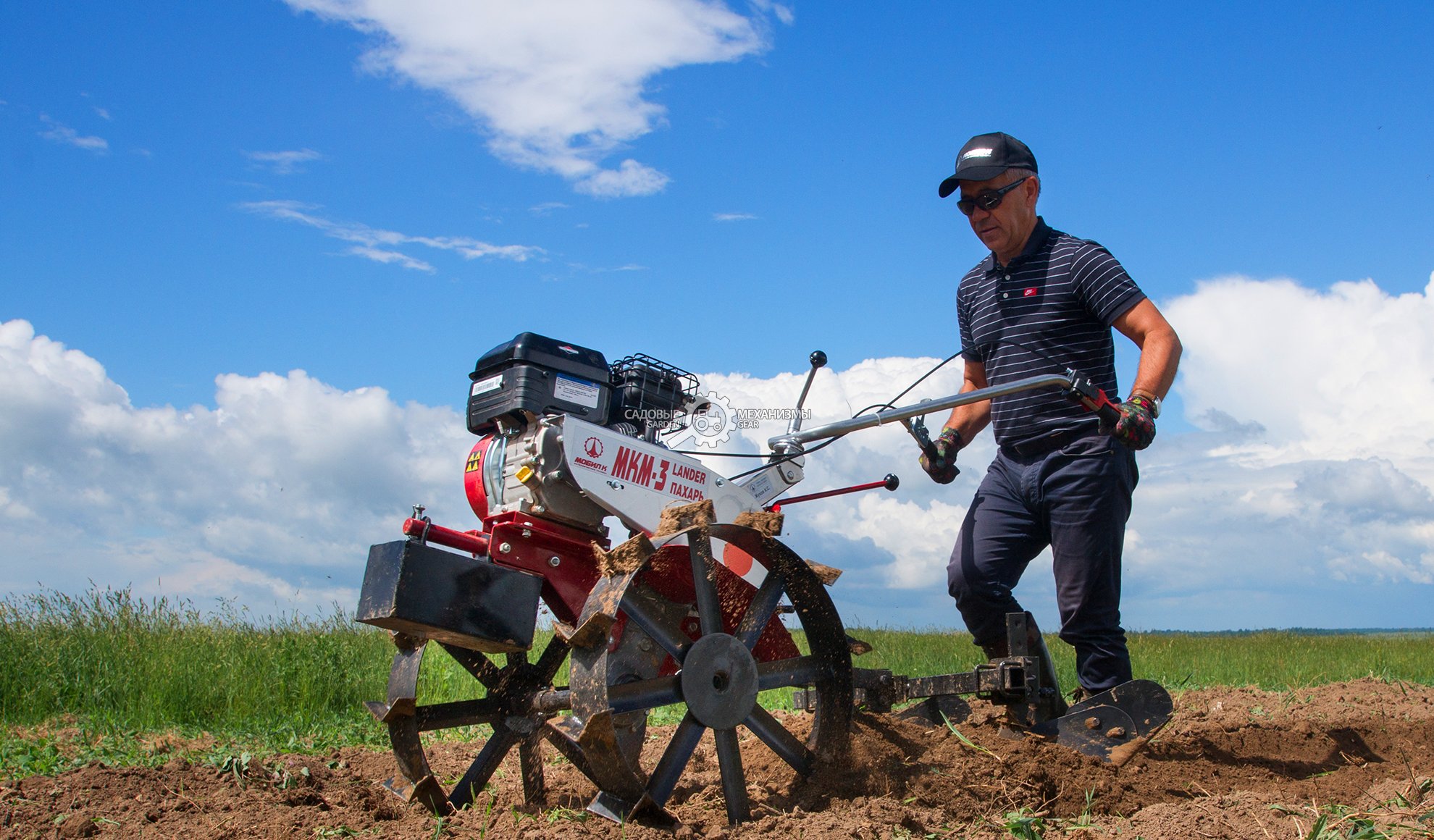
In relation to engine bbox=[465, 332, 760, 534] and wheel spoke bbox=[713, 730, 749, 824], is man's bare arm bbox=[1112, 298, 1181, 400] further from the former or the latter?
wheel spoke bbox=[713, 730, 749, 824]

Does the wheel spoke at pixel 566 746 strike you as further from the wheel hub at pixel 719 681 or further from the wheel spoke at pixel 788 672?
the wheel spoke at pixel 788 672

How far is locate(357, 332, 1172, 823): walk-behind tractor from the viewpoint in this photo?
10.8 feet

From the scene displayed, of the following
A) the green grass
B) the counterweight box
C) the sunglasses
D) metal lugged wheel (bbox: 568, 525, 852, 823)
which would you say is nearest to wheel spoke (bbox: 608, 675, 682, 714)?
metal lugged wheel (bbox: 568, 525, 852, 823)

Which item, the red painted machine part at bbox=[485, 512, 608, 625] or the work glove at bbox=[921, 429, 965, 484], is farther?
the work glove at bbox=[921, 429, 965, 484]

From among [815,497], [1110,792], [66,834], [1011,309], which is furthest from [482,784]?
[1011,309]

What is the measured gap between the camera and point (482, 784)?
3.94m

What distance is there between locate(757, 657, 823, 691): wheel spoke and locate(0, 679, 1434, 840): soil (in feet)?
1.00

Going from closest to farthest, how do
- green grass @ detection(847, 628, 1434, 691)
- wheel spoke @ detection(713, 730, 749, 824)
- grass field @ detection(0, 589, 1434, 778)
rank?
wheel spoke @ detection(713, 730, 749, 824) < grass field @ detection(0, 589, 1434, 778) < green grass @ detection(847, 628, 1434, 691)

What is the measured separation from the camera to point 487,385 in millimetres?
4211

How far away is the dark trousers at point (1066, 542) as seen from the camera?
13.1 feet

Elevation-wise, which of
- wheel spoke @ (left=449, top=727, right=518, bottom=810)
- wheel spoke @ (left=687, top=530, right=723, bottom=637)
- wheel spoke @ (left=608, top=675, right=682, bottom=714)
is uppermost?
wheel spoke @ (left=687, top=530, right=723, bottom=637)

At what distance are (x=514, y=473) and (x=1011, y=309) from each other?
2.04m

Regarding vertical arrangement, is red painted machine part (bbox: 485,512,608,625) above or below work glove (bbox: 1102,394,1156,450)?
below

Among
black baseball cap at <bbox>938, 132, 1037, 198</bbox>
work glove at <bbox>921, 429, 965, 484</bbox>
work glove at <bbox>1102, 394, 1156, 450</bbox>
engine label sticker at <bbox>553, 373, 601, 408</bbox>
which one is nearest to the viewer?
work glove at <bbox>1102, 394, 1156, 450</bbox>
